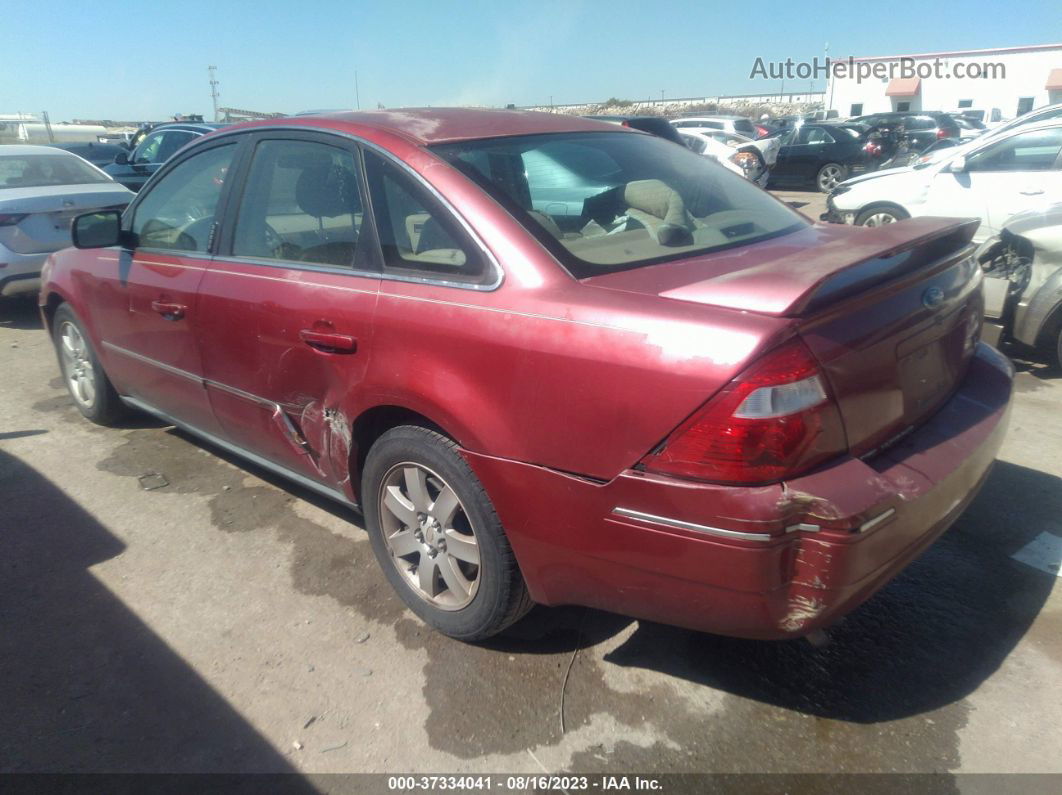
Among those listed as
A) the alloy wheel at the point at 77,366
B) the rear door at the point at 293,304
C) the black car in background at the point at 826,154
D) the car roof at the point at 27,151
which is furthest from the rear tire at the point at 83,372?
the black car in background at the point at 826,154

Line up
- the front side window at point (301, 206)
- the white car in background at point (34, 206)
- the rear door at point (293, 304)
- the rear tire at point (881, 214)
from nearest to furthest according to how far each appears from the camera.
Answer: the rear door at point (293, 304) < the front side window at point (301, 206) < the white car in background at point (34, 206) < the rear tire at point (881, 214)

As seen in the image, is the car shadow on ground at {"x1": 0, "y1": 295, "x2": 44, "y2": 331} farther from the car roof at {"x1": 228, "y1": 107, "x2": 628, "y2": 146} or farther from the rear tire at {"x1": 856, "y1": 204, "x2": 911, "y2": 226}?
the rear tire at {"x1": 856, "y1": 204, "x2": 911, "y2": 226}

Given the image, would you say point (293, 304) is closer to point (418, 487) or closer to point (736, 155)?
point (418, 487)

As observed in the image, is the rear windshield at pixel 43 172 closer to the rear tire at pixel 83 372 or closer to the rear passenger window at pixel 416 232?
the rear tire at pixel 83 372

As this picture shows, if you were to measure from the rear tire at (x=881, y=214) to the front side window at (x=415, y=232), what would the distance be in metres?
6.54

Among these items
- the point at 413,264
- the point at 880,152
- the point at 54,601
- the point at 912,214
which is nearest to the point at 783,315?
the point at 413,264

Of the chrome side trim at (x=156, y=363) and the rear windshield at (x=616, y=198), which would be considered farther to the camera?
the chrome side trim at (x=156, y=363)

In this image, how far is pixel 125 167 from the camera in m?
11.3

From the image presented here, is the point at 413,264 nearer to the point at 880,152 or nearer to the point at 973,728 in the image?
the point at 973,728

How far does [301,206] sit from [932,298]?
7.41 feet

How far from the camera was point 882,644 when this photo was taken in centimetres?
265

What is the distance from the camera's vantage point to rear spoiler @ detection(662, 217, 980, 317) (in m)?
1.95

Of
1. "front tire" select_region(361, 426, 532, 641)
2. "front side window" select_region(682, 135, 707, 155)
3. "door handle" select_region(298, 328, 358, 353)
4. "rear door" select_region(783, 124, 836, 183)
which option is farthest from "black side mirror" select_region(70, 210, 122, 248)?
"rear door" select_region(783, 124, 836, 183)

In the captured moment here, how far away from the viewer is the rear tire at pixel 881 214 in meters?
7.96
